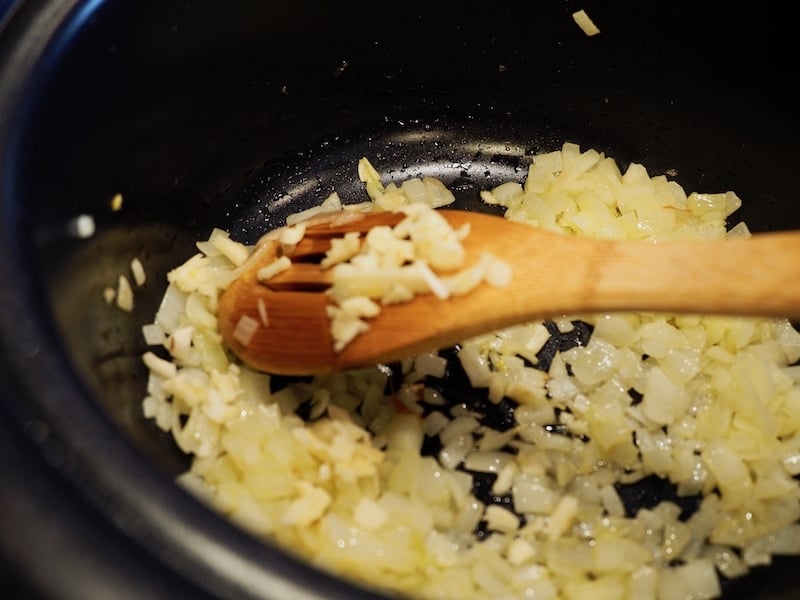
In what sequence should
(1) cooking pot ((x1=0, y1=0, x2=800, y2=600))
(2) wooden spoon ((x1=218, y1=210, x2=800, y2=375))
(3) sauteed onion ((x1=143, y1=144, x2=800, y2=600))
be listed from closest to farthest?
(1) cooking pot ((x1=0, y1=0, x2=800, y2=600))
(2) wooden spoon ((x1=218, y1=210, x2=800, y2=375))
(3) sauteed onion ((x1=143, y1=144, x2=800, y2=600))

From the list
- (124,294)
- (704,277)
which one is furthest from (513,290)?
(124,294)

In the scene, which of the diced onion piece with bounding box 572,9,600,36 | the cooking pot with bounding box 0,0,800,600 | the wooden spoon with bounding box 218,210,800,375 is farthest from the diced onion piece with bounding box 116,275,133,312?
the diced onion piece with bounding box 572,9,600,36

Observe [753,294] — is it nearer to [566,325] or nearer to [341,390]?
[566,325]

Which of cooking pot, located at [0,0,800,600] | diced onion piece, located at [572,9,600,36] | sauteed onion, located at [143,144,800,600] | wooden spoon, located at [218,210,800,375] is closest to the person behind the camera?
cooking pot, located at [0,0,800,600]

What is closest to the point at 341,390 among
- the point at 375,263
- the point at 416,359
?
the point at 416,359

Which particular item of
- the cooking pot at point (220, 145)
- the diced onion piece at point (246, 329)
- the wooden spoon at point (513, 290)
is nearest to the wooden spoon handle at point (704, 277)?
the wooden spoon at point (513, 290)

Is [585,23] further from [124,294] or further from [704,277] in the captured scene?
[124,294]

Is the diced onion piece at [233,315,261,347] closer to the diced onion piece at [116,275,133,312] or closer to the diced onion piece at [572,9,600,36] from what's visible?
the diced onion piece at [116,275,133,312]

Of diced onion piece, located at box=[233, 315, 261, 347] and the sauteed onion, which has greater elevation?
diced onion piece, located at box=[233, 315, 261, 347]
